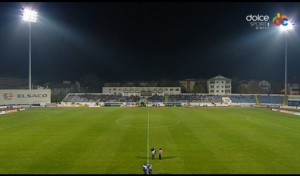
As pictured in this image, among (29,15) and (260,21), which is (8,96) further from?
(260,21)

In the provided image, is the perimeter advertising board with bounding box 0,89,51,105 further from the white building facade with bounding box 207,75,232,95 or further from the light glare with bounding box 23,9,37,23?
the white building facade with bounding box 207,75,232,95

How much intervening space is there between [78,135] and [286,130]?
2232 centimetres

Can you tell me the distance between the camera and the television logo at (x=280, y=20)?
62.7 meters

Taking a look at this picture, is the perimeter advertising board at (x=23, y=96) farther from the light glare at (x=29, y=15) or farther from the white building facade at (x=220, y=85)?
the white building facade at (x=220, y=85)

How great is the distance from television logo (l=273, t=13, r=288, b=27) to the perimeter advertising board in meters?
52.7

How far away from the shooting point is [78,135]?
30.8 metres

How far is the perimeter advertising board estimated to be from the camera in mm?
66812

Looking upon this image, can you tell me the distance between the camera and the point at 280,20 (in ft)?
210

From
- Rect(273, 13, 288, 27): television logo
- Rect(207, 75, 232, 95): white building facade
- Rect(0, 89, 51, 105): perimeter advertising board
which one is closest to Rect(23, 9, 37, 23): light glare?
Rect(0, 89, 51, 105): perimeter advertising board

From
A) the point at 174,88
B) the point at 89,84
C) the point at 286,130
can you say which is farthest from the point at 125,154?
the point at 89,84

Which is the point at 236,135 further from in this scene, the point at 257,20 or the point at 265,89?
the point at 265,89

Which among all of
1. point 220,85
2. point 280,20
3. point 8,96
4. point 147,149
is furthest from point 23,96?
point 220,85

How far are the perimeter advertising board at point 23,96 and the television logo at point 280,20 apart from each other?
173 ft

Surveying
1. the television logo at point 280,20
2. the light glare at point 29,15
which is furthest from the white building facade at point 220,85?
the light glare at point 29,15
